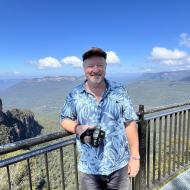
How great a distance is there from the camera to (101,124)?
2115 mm

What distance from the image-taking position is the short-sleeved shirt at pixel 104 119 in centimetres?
212

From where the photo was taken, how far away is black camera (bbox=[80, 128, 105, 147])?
2018 mm

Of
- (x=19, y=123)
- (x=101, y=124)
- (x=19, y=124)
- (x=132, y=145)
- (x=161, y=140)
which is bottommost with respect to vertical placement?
(x=19, y=124)

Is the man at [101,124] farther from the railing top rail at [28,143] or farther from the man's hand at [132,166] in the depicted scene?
the railing top rail at [28,143]

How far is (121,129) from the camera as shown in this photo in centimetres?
218

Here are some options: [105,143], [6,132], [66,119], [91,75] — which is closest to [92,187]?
[105,143]

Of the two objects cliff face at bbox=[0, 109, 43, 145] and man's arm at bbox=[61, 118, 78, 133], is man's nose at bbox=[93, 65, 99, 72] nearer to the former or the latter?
man's arm at bbox=[61, 118, 78, 133]

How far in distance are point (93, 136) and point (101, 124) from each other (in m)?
0.14

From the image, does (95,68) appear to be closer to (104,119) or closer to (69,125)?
(104,119)

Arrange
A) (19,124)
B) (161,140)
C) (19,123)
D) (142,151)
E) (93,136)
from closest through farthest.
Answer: (93,136)
(142,151)
(161,140)
(19,124)
(19,123)

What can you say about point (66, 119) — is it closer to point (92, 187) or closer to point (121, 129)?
point (121, 129)

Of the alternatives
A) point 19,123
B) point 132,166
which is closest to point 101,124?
point 132,166

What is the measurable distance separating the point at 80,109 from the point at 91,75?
28 cm

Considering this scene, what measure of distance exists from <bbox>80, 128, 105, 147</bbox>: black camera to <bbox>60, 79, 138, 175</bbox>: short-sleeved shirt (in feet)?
0.25
